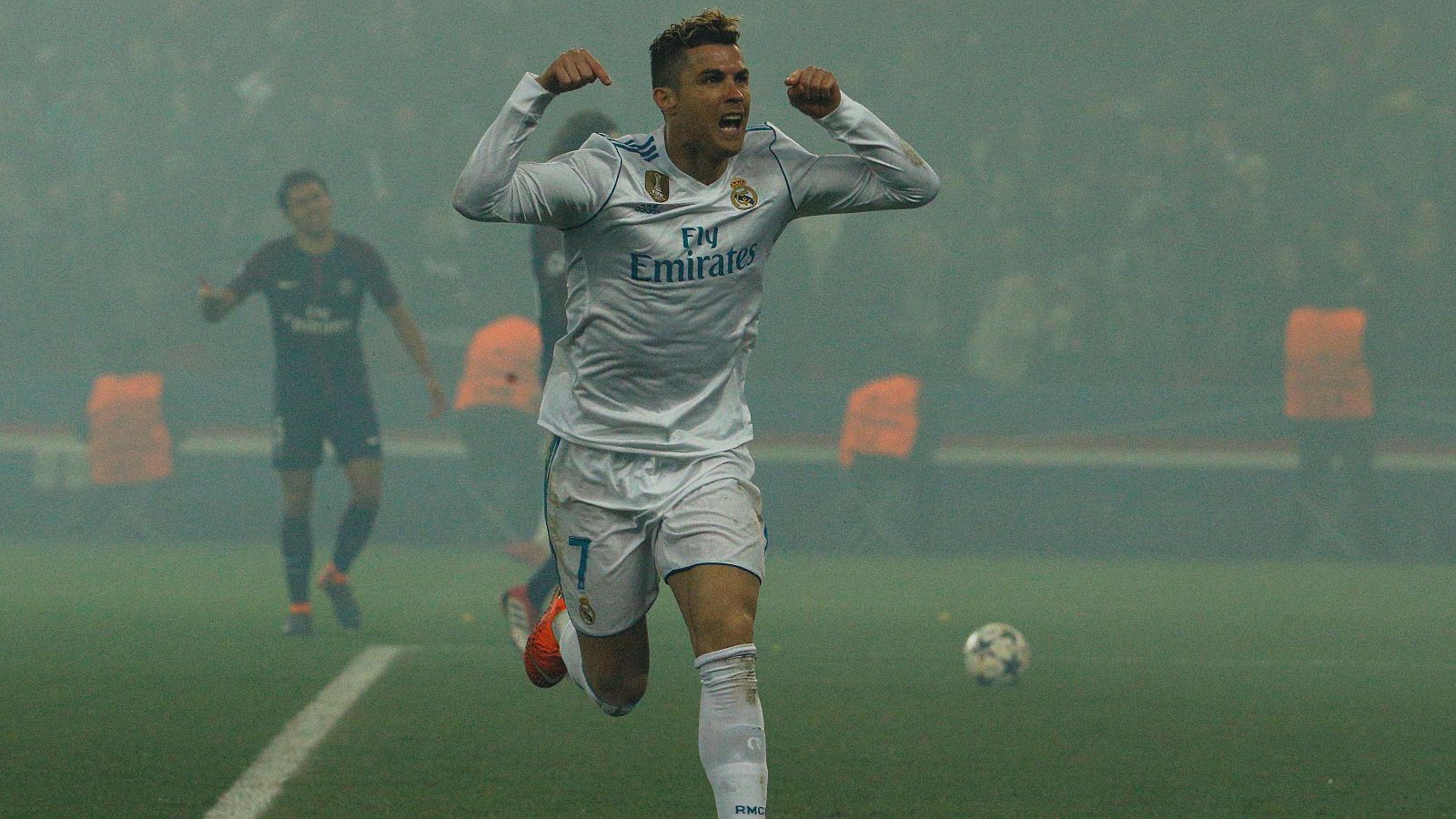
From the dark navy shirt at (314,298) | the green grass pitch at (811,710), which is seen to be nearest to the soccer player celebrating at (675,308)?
the green grass pitch at (811,710)

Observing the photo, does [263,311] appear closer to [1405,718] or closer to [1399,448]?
[1399,448]

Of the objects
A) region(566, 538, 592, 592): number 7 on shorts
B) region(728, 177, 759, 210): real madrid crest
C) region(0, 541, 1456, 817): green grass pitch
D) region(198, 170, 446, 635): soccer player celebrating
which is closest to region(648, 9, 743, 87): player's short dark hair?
region(728, 177, 759, 210): real madrid crest

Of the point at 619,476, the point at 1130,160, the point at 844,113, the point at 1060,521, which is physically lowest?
the point at 1060,521

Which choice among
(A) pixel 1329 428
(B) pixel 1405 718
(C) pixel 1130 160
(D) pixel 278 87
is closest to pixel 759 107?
(C) pixel 1130 160

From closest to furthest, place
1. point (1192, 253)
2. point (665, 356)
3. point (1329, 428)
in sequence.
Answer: point (665, 356)
point (1329, 428)
point (1192, 253)

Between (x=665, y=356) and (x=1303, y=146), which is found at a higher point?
(x=1303, y=146)

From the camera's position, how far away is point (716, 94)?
3.70 metres

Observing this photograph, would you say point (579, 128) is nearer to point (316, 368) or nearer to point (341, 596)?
point (316, 368)

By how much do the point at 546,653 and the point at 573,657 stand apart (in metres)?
0.22

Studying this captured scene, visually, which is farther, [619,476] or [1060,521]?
[1060,521]

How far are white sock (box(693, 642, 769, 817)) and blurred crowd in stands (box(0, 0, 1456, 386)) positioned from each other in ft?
40.6

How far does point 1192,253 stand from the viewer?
1602 centimetres

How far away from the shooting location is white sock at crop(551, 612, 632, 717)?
167 inches

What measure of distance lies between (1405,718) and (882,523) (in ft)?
25.7
